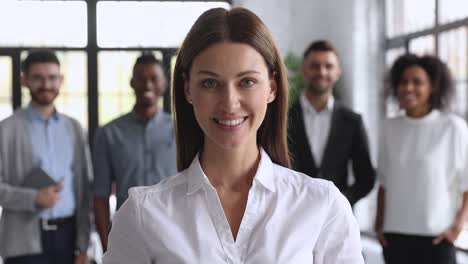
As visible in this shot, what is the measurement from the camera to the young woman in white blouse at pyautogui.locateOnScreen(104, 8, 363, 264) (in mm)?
1414

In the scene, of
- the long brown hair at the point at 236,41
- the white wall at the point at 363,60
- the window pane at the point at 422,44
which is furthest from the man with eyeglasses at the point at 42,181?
the white wall at the point at 363,60

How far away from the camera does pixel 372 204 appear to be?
7.23 m

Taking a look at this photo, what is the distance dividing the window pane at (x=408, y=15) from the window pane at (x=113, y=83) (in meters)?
2.60

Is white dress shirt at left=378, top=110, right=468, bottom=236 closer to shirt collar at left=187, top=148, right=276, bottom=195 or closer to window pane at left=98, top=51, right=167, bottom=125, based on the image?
shirt collar at left=187, top=148, right=276, bottom=195

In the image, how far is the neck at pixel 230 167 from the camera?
4.96 feet

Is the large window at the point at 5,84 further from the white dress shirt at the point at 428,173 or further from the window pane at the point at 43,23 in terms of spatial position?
the white dress shirt at the point at 428,173

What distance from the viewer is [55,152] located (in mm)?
3709

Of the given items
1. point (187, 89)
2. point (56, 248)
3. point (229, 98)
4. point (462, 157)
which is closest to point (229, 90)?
point (229, 98)

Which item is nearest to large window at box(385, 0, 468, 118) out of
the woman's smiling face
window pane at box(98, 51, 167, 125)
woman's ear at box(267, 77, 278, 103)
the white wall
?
the white wall

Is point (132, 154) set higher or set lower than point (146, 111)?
lower

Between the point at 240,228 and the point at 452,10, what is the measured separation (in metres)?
4.98

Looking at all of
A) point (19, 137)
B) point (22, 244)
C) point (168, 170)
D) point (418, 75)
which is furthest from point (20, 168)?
point (418, 75)

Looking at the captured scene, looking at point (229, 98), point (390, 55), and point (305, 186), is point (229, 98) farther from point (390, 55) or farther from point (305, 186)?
point (390, 55)

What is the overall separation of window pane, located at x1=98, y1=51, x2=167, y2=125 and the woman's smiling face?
6778mm
